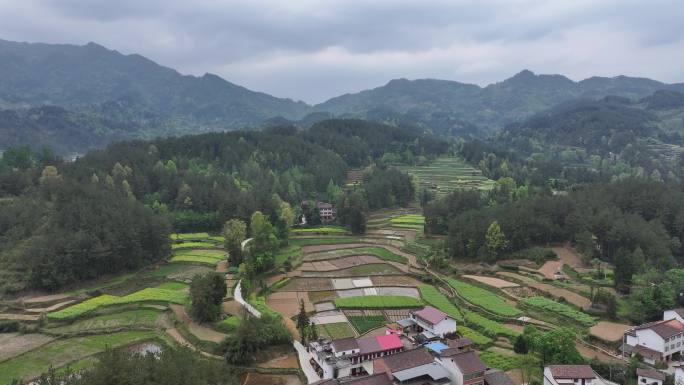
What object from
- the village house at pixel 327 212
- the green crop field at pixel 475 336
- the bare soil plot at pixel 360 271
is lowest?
the green crop field at pixel 475 336

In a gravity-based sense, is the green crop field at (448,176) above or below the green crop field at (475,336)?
above

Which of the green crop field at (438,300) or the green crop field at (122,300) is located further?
the green crop field at (438,300)

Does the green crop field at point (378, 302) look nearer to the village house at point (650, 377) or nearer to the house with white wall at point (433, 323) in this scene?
the house with white wall at point (433, 323)

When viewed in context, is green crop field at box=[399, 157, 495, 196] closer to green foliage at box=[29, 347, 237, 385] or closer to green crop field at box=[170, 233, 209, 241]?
green crop field at box=[170, 233, 209, 241]

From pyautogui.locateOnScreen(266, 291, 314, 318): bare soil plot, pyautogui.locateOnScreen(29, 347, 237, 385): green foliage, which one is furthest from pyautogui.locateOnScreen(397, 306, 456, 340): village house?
pyautogui.locateOnScreen(29, 347, 237, 385): green foliage

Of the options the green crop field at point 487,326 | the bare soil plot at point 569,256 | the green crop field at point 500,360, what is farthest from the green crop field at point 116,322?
the bare soil plot at point 569,256

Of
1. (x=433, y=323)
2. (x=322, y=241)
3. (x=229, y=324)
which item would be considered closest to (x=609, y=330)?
(x=433, y=323)
